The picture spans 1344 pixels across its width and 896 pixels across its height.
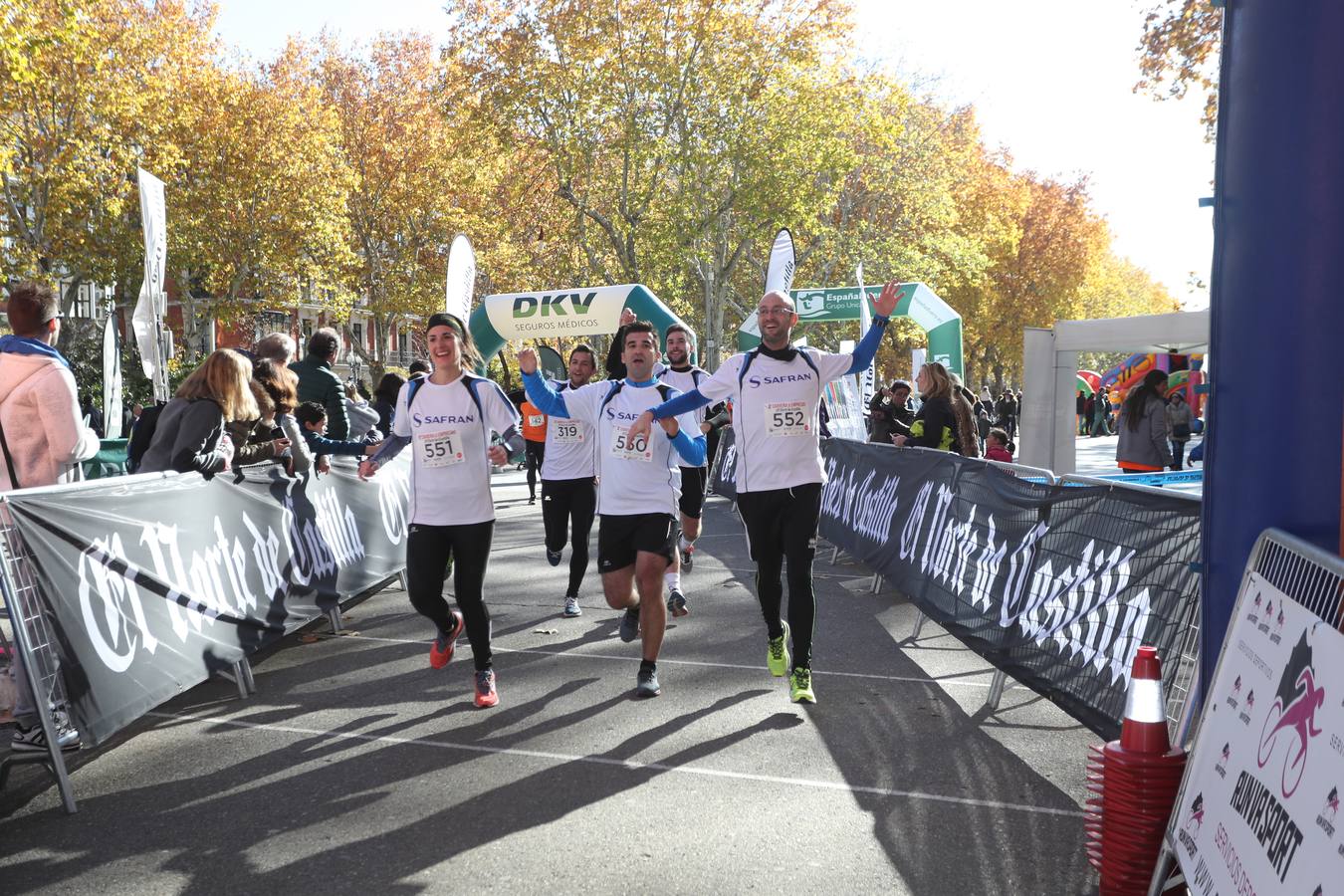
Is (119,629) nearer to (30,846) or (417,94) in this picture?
(30,846)

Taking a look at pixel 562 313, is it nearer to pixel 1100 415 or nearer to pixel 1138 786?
pixel 1138 786

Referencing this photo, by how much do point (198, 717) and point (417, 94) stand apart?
37.6 meters

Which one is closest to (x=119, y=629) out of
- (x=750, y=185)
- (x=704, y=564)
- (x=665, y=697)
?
(x=665, y=697)

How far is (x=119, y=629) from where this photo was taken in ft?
16.2

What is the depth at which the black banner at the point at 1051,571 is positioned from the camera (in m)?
4.62

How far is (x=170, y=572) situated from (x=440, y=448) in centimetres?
140

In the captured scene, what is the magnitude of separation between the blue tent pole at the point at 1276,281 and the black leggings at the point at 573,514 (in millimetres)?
5690

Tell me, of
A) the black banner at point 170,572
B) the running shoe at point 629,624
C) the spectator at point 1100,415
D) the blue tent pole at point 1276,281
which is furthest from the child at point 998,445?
the spectator at point 1100,415

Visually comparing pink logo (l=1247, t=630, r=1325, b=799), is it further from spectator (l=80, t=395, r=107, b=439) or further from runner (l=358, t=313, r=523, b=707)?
spectator (l=80, t=395, r=107, b=439)

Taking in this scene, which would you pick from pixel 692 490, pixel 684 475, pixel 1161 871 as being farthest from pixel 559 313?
pixel 1161 871

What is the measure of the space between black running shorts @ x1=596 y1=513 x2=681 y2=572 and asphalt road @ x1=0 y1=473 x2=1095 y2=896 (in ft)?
2.28

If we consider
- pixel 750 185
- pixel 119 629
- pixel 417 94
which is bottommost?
pixel 119 629

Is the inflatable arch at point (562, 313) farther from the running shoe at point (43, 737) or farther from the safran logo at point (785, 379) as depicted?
the running shoe at point (43, 737)

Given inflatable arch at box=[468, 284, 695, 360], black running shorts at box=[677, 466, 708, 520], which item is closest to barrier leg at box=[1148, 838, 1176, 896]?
black running shorts at box=[677, 466, 708, 520]
